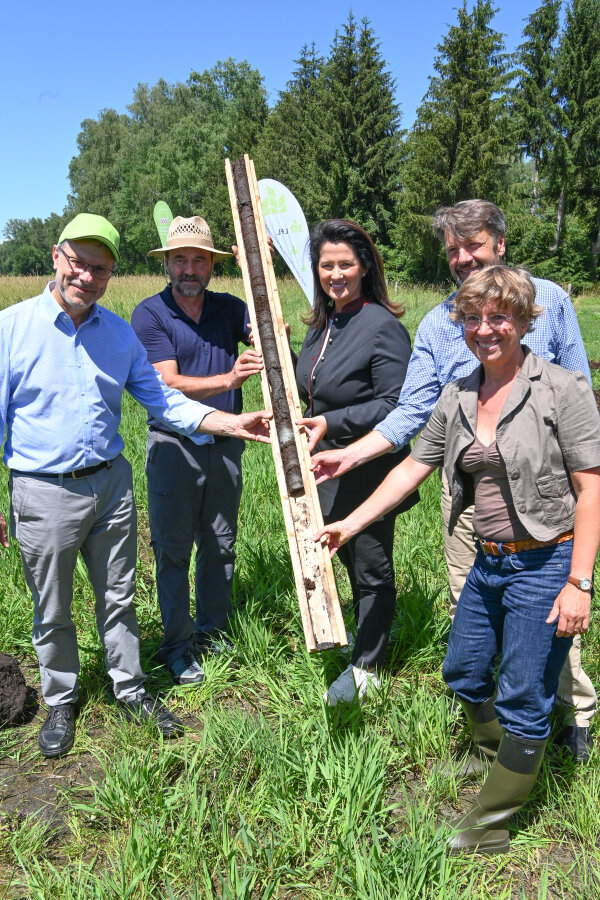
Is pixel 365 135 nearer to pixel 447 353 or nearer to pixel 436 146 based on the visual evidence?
pixel 436 146

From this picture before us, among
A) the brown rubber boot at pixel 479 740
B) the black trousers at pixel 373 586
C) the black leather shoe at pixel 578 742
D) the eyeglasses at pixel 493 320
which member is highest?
the eyeglasses at pixel 493 320

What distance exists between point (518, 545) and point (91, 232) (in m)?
1.95

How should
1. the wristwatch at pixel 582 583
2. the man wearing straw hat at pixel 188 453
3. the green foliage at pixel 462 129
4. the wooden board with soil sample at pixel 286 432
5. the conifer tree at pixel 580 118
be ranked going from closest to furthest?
the wristwatch at pixel 582 583
the wooden board with soil sample at pixel 286 432
the man wearing straw hat at pixel 188 453
the green foliage at pixel 462 129
the conifer tree at pixel 580 118

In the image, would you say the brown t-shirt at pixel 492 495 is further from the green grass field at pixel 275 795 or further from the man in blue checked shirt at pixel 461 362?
the green grass field at pixel 275 795

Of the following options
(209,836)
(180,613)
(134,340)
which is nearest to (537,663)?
(209,836)

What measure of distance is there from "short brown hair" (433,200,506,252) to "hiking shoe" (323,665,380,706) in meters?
1.91

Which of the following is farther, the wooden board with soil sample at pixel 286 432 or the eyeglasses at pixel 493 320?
the wooden board with soil sample at pixel 286 432

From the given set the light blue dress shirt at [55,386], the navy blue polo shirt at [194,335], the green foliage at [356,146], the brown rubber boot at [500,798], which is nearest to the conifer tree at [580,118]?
the green foliage at [356,146]

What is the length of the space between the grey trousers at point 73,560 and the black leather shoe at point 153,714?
0.05 meters

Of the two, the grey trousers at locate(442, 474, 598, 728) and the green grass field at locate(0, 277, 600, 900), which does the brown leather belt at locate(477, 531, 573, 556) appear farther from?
the green grass field at locate(0, 277, 600, 900)

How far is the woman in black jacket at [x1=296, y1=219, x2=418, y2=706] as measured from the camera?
2.99m

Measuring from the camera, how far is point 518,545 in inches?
87.4

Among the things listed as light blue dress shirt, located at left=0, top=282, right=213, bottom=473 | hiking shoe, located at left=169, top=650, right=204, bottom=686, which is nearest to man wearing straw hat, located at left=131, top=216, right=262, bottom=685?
hiking shoe, located at left=169, top=650, right=204, bottom=686

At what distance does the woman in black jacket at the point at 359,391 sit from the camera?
9.80 ft
